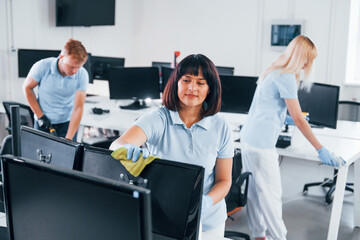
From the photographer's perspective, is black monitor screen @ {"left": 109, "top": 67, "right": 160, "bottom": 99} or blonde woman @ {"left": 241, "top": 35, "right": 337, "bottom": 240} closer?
blonde woman @ {"left": 241, "top": 35, "right": 337, "bottom": 240}

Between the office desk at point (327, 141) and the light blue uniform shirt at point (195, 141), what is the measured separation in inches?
56.8

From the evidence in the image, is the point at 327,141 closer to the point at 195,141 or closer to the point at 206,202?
the point at 195,141

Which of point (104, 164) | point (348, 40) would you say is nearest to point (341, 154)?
point (104, 164)

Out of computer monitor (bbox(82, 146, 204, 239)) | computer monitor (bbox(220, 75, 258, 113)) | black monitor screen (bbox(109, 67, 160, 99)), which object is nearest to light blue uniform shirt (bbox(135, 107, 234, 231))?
computer monitor (bbox(82, 146, 204, 239))

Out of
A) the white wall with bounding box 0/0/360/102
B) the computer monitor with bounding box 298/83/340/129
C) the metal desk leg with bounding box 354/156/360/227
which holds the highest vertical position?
the white wall with bounding box 0/0/360/102

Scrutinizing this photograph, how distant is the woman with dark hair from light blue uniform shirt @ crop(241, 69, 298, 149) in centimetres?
107

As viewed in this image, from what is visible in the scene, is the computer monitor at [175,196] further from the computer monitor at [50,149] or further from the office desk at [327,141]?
the office desk at [327,141]

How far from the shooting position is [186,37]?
6.73 m

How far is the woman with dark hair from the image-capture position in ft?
5.80

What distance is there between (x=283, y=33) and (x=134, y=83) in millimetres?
2431

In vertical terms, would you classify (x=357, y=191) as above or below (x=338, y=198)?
below

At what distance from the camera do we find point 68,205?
102cm

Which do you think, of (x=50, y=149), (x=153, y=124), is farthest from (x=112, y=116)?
(x=50, y=149)

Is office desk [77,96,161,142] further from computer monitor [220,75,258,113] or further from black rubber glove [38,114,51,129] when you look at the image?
computer monitor [220,75,258,113]
